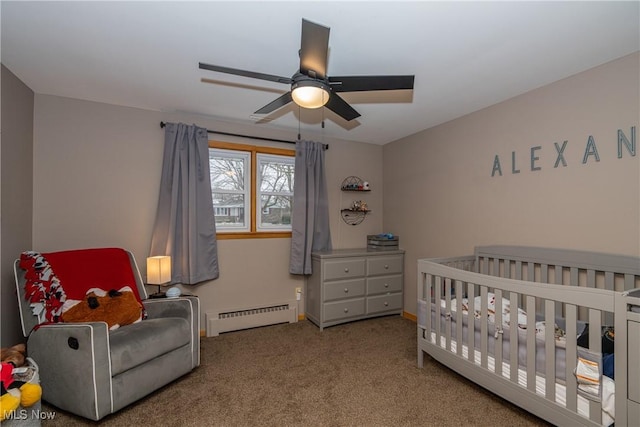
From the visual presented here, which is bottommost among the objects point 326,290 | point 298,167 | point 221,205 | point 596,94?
point 326,290

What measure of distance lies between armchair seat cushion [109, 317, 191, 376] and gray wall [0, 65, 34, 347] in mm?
926

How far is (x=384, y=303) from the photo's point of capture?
11.6ft

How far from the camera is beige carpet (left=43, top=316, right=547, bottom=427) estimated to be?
1772mm

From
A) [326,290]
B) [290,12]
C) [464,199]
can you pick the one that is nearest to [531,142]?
[464,199]

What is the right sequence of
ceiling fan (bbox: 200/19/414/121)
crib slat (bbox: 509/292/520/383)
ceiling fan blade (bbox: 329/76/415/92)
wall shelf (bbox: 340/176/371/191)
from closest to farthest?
ceiling fan (bbox: 200/19/414/121) → ceiling fan blade (bbox: 329/76/415/92) → crib slat (bbox: 509/292/520/383) → wall shelf (bbox: 340/176/371/191)

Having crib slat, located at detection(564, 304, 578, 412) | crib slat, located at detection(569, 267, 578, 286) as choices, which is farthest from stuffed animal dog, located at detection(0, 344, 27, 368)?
crib slat, located at detection(569, 267, 578, 286)

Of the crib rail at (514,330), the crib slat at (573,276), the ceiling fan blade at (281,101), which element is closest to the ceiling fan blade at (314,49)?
the ceiling fan blade at (281,101)

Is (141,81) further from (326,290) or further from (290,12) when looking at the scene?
(326,290)

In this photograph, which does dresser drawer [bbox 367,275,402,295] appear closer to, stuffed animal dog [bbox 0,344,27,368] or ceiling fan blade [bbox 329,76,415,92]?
ceiling fan blade [bbox 329,76,415,92]

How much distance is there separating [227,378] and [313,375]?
663 millimetres

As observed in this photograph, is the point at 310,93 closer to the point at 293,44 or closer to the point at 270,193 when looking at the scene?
the point at 293,44

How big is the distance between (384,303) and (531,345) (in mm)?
1960

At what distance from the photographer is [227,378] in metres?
2.23

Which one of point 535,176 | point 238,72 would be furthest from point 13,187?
point 535,176
